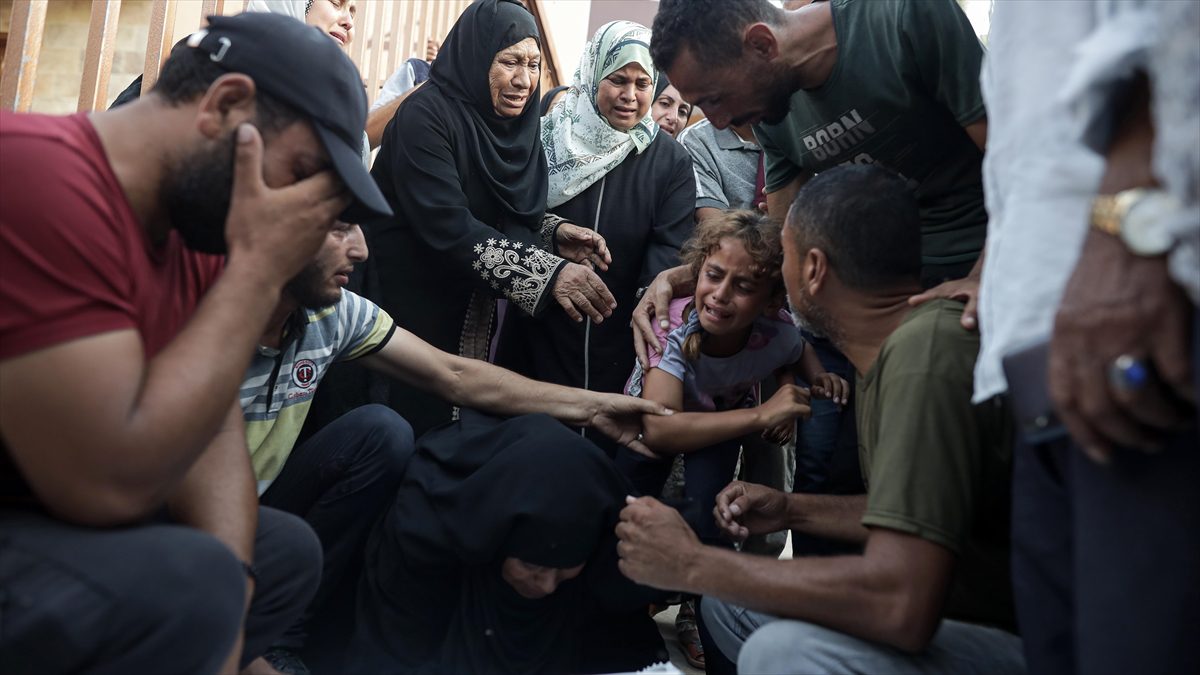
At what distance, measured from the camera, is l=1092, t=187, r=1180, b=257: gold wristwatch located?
1.13 m

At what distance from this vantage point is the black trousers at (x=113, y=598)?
143 cm

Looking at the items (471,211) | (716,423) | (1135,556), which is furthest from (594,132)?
(1135,556)

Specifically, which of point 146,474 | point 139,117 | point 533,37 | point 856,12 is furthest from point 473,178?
point 146,474

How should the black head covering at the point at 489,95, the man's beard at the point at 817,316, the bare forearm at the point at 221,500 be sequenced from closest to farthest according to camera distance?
the bare forearm at the point at 221,500 < the man's beard at the point at 817,316 < the black head covering at the point at 489,95

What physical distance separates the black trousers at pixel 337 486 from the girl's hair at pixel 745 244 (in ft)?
2.89

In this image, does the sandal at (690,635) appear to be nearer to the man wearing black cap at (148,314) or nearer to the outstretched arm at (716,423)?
the outstretched arm at (716,423)

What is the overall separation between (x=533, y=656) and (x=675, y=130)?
2.65 meters

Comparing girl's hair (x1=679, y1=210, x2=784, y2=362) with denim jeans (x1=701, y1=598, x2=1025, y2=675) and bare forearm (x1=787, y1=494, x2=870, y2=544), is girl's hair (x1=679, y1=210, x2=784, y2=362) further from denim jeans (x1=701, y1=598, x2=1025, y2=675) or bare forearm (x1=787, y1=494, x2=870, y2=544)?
denim jeans (x1=701, y1=598, x2=1025, y2=675)

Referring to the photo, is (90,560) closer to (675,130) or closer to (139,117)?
(139,117)

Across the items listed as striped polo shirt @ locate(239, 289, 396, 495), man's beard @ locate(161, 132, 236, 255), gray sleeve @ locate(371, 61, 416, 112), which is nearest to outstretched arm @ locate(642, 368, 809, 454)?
striped polo shirt @ locate(239, 289, 396, 495)

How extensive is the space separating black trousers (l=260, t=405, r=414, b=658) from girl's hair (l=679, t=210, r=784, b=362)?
2.89 ft

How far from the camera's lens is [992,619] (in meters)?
1.92

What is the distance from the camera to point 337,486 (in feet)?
8.24

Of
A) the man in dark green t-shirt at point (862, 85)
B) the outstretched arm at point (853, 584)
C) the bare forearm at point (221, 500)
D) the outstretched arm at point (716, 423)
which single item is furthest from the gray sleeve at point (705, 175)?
the bare forearm at point (221, 500)
